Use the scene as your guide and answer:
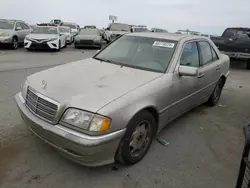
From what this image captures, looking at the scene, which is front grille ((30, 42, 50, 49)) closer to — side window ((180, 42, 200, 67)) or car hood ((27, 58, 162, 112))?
car hood ((27, 58, 162, 112))

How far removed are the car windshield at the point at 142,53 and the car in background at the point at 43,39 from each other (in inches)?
379

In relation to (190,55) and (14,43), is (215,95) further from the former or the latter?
(14,43)

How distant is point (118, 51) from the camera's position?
392cm

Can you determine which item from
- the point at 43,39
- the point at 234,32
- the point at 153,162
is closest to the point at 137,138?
the point at 153,162

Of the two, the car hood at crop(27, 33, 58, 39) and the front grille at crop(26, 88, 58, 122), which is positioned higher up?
the front grille at crop(26, 88, 58, 122)

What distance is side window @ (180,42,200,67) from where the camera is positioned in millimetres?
3646

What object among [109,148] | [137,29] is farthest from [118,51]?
[137,29]

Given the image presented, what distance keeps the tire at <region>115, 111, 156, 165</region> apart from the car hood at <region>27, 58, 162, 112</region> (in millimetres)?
365

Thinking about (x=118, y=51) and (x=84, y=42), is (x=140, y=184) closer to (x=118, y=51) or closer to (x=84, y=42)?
(x=118, y=51)

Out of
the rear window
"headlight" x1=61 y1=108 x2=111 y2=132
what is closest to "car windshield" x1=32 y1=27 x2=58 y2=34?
the rear window

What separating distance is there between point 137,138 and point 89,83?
877mm

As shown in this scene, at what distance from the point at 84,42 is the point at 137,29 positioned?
604cm

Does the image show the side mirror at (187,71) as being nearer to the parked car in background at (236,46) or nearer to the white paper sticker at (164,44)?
the white paper sticker at (164,44)

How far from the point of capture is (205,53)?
14.4 feet
